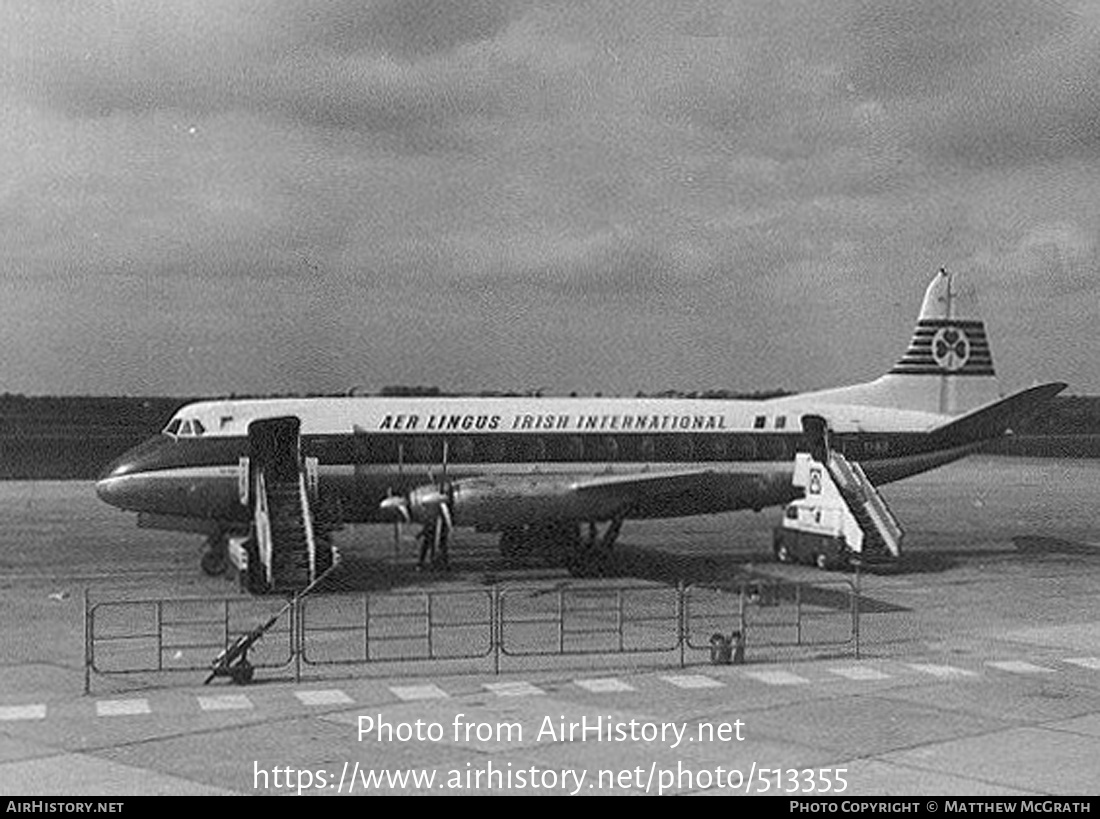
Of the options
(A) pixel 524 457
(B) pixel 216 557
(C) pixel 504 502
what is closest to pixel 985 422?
(A) pixel 524 457

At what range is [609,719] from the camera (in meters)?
17.8

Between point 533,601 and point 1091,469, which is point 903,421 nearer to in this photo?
point 533,601

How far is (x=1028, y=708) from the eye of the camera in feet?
61.3

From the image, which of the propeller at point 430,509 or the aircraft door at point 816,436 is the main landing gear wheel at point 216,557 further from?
the aircraft door at point 816,436

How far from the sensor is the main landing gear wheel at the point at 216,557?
34.7m

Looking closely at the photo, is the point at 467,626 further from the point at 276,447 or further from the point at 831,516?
the point at 831,516

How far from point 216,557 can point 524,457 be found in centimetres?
838

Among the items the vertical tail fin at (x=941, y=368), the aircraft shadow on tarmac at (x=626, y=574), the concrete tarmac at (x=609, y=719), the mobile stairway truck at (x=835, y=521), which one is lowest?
the concrete tarmac at (x=609, y=719)

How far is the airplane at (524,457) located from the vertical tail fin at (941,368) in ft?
4.96

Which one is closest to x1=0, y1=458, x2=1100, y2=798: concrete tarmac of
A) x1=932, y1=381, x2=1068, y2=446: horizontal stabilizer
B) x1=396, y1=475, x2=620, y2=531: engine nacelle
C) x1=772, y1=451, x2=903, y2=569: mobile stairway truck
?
x1=772, y1=451, x2=903, y2=569: mobile stairway truck

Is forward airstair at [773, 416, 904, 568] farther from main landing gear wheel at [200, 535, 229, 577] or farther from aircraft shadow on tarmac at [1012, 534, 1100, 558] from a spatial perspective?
main landing gear wheel at [200, 535, 229, 577]

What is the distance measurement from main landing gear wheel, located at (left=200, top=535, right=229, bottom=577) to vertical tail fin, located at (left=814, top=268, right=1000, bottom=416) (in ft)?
62.2

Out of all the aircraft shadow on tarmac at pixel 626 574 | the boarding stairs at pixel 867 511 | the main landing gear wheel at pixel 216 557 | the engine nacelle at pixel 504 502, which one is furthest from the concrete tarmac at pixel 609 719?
the engine nacelle at pixel 504 502

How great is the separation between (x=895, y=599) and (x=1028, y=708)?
1287 cm
